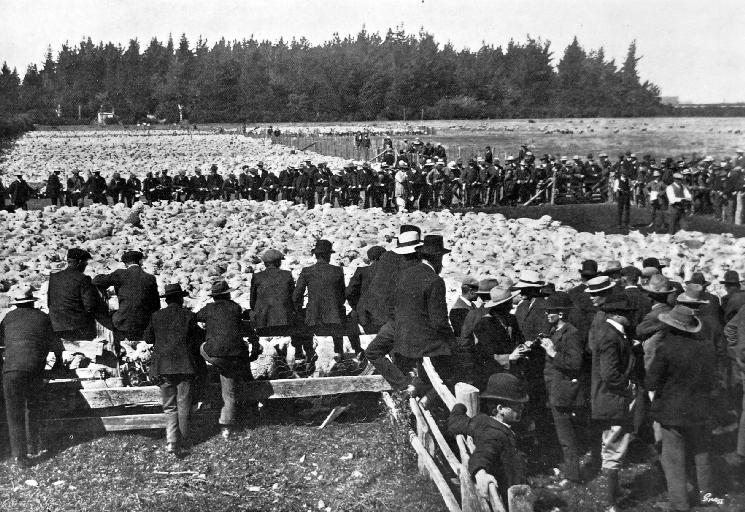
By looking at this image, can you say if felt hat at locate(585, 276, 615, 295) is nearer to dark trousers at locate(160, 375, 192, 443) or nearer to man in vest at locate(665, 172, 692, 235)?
dark trousers at locate(160, 375, 192, 443)

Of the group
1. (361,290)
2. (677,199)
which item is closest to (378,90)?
(677,199)

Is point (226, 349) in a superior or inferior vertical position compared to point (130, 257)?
inferior

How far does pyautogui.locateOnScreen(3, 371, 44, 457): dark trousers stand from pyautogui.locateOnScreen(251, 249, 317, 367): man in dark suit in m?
2.34

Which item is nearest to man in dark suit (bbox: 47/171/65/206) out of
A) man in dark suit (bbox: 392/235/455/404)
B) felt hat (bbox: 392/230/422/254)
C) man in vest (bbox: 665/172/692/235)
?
man in vest (bbox: 665/172/692/235)

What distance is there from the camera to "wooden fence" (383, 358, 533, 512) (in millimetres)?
4758

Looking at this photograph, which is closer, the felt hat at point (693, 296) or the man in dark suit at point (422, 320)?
the felt hat at point (693, 296)

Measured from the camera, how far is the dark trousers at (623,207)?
830 inches

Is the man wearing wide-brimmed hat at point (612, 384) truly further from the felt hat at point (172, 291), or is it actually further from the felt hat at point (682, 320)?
the felt hat at point (172, 291)

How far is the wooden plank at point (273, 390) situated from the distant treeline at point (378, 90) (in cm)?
8178

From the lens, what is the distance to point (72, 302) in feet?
28.2

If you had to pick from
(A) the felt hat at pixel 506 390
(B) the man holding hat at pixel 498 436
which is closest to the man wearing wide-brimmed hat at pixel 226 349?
(B) the man holding hat at pixel 498 436

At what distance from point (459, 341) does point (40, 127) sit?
319ft

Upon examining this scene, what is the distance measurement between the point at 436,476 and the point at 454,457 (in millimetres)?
209
